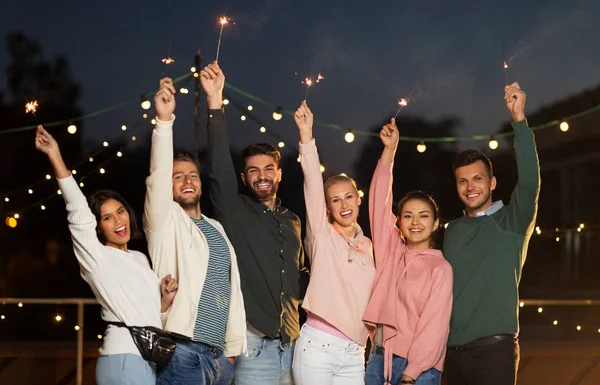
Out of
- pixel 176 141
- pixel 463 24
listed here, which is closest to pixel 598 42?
pixel 463 24

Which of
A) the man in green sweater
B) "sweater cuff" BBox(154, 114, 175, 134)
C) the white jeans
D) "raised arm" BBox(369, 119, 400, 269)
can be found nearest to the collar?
the man in green sweater

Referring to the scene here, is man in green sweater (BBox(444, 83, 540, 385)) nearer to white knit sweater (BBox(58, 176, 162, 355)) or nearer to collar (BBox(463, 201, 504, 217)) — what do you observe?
collar (BBox(463, 201, 504, 217))

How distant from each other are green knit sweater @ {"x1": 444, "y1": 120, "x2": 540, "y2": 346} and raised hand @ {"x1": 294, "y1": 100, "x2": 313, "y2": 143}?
0.79m

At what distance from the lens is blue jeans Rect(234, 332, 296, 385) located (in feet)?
12.9

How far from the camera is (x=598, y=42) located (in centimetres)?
1095

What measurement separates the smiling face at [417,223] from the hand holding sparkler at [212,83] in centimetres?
92

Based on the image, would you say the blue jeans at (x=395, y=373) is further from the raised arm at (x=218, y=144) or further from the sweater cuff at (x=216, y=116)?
the sweater cuff at (x=216, y=116)

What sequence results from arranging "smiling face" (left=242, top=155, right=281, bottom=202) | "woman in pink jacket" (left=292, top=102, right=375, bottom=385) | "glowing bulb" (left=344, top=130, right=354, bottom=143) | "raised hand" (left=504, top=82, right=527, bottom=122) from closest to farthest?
"woman in pink jacket" (left=292, top=102, right=375, bottom=385), "raised hand" (left=504, top=82, right=527, bottom=122), "smiling face" (left=242, top=155, right=281, bottom=202), "glowing bulb" (left=344, top=130, right=354, bottom=143)

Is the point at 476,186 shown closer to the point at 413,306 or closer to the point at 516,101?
the point at 516,101

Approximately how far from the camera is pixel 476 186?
160 inches

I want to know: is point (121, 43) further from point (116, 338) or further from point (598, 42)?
point (116, 338)

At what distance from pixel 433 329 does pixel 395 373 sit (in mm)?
240

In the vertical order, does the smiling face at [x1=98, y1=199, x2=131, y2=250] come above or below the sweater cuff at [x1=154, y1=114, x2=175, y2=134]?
below

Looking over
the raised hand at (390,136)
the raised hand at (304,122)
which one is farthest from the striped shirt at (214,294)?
the raised hand at (390,136)
